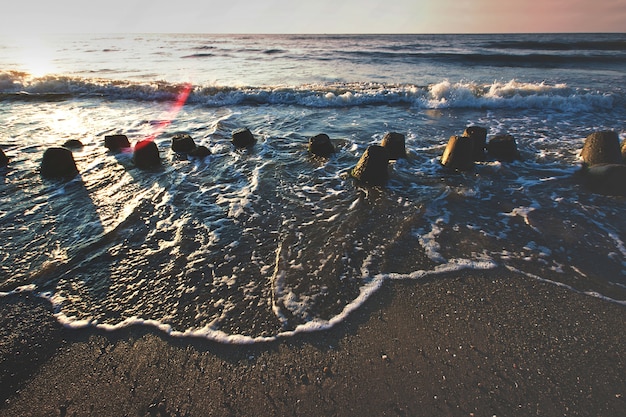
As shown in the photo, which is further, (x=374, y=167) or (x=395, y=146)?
(x=395, y=146)

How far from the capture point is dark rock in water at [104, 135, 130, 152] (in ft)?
23.0

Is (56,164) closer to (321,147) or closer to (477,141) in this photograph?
(321,147)

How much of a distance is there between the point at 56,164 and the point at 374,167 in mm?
5536

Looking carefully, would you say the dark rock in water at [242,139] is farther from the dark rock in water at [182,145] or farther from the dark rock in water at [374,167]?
the dark rock in water at [374,167]

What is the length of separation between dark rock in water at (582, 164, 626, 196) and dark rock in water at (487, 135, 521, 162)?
138cm

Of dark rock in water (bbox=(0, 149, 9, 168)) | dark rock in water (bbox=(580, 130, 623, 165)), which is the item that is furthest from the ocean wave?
dark rock in water (bbox=(0, 149, 9, 168))

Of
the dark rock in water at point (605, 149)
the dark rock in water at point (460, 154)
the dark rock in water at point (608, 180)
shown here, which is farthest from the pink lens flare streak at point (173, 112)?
the dark rock in water at point (605, 149)

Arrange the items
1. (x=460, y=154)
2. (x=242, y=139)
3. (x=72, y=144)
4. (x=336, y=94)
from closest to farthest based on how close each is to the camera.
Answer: (x=460, y=154), (x=72, y=144), (x=242, y=139), (x=336, y=94)

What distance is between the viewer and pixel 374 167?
17.8ft

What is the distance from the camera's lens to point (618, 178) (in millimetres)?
4906

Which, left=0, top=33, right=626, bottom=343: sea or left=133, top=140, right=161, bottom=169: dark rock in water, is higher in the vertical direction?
left=133, top=140, right=161, bottom=169: dark rock in water

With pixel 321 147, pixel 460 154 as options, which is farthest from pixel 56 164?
pixel 460 154

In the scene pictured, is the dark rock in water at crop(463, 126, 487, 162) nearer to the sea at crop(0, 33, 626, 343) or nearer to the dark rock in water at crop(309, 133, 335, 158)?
the sea at crop(0, 33, 626, 343)

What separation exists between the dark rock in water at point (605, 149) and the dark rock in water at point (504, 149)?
1.13 meters
